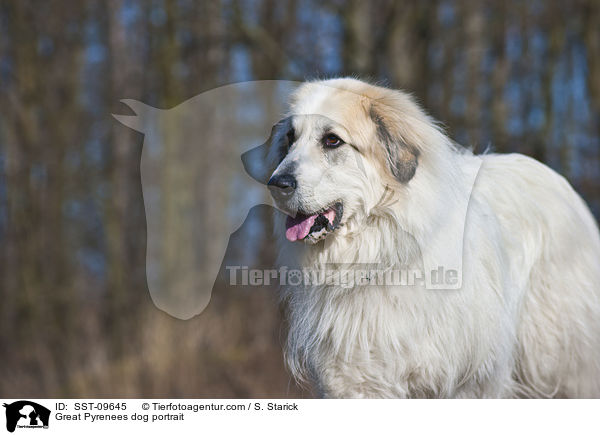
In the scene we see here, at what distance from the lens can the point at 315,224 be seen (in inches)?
124

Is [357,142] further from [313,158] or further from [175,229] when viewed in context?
[175,229]

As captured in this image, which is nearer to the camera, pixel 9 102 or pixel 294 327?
pixel 294 327

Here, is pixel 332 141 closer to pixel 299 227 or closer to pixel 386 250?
pixel 299 227

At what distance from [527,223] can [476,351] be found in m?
0.86

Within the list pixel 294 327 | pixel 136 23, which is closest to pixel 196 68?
pixel 136 23

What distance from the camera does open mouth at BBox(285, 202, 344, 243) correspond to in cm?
312

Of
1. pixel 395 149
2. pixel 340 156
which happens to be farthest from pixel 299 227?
pixel 395 149

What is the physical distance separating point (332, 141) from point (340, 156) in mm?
88
